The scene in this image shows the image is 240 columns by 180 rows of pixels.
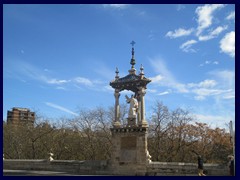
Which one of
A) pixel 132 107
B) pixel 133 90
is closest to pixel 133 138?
pixel 132 107

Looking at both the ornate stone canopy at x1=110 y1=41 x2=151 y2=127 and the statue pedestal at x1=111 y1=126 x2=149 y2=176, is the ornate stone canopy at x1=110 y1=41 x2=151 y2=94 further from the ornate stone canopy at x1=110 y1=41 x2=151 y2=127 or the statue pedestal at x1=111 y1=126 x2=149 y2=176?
the statue pedestal at x1=111 y1=126 x2=149 y2=176

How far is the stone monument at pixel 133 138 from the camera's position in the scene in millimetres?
16859

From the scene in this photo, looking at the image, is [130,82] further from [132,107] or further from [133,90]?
[132,107]

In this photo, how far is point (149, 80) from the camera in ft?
60.0

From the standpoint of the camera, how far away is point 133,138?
1725 centimetres

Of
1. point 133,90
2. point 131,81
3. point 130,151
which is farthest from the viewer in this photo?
point 133,90

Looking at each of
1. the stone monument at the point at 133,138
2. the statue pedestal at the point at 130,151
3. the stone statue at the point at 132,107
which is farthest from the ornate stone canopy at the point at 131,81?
the statue pedestal at the point at 130,151

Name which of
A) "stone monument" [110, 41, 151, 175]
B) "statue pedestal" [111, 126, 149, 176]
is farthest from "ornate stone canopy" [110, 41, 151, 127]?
"statue pedestal" [111, 126, 149, 176]

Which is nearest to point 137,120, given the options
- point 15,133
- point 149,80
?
point 149,80

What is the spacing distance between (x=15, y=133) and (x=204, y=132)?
1951 centimetres

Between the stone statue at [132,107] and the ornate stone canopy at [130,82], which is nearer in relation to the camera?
the stone statue at [132,107]

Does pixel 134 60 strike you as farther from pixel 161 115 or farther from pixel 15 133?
pixel 15 133

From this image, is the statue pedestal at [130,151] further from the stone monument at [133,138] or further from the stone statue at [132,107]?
the stone statue at [132,107]

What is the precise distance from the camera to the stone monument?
16859 mm
